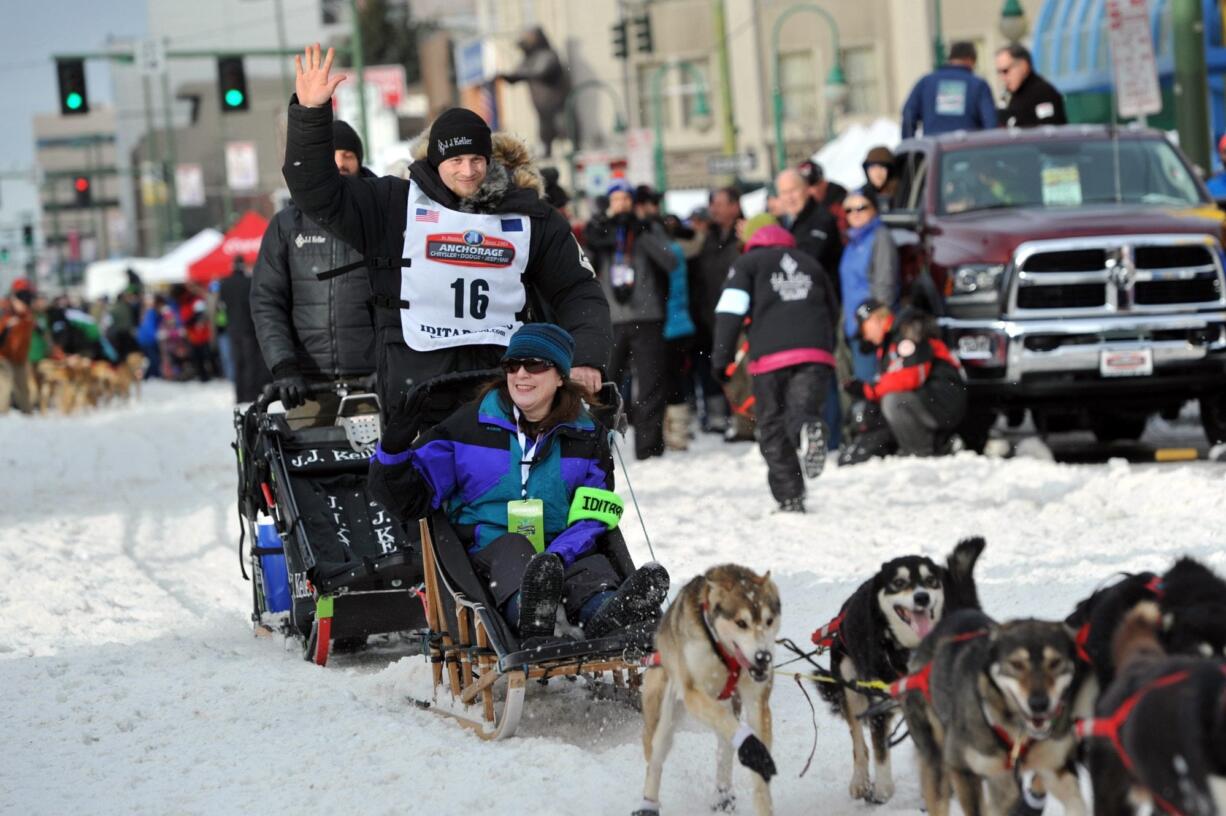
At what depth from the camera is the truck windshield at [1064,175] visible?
1253cm

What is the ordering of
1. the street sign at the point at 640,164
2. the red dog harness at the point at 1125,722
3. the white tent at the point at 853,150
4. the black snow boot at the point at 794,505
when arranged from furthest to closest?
the street sign at the point at 640,164 < the white tent at the point at 853,150 < the black snow boot at the point at 794,505 < the red dog harness at the point at 1125,722

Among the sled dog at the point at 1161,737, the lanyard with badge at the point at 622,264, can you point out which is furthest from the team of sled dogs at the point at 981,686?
the lanyard with badge at the point at 622,264

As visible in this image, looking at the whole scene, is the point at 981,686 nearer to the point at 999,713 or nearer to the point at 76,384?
the point at 999,713

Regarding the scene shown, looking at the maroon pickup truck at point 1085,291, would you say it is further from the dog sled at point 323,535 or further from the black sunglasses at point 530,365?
the black sunglasses at point 530,365

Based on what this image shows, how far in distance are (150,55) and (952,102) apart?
2302 cm

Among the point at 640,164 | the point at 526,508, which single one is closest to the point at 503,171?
the point at 526,508

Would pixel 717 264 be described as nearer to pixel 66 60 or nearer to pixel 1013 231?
pixel 1013 231

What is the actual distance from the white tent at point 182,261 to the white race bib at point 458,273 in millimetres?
37625

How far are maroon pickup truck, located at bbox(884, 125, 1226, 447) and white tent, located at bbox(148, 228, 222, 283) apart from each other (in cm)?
3309

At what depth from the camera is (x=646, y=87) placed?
1832 inches

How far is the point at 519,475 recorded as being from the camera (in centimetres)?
591

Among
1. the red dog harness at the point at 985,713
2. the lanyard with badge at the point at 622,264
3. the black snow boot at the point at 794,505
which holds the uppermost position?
the lanyard with badge at the point at 622,264

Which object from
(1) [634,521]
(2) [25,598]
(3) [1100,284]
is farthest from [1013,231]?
(2) [25,598]

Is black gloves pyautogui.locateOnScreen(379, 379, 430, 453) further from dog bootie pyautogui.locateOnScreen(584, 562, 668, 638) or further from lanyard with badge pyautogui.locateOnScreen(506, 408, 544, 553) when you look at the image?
dog bootie pyautogui.locateOnScreen(584, 562, 668, 638)
